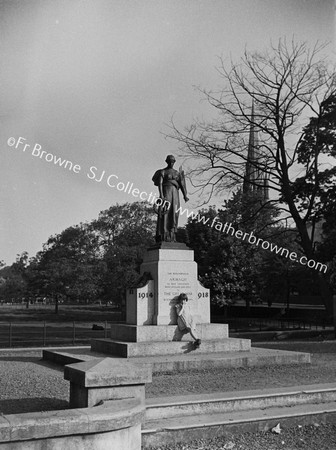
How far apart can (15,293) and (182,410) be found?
71.2 m

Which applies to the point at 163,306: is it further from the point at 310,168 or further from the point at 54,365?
the point at 310,168

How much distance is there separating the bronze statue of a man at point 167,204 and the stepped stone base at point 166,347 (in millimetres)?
3242

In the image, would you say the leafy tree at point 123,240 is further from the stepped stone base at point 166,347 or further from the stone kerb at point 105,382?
the stone kerb at point 105,382

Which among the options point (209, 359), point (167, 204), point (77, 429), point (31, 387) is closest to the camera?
point (77, 429)

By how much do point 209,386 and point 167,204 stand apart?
6676 millimetres

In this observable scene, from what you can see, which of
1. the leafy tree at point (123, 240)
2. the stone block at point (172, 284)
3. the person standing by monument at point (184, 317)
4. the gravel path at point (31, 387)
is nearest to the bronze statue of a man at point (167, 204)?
the stone block at point (172, 284)

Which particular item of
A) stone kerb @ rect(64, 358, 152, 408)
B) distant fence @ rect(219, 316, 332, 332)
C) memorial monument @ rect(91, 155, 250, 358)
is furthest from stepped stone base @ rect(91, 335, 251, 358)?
distant fence @ rect(219, 316, 332, 332)

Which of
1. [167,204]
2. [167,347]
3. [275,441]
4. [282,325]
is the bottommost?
[275,441]

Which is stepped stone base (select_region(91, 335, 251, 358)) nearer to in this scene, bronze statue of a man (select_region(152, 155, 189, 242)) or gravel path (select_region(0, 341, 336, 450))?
gravel path (select_region(0, 341, 336, 450))

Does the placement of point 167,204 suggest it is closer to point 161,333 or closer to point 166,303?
point 166,303

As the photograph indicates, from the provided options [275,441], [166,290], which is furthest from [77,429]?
[166,290]

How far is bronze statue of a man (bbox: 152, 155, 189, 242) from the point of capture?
623 inches

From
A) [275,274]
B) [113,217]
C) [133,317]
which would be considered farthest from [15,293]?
[133,317]

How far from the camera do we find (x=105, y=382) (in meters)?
6.96
